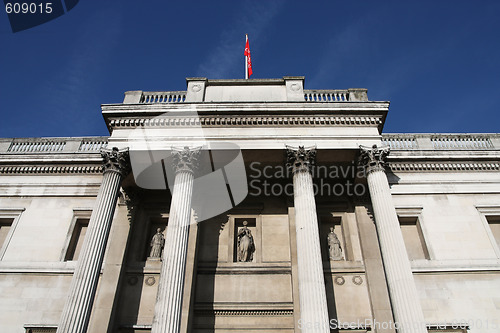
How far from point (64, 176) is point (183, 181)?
23.2ft

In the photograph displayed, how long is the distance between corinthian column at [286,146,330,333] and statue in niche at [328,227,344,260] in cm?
313

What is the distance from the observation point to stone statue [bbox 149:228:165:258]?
15000mm

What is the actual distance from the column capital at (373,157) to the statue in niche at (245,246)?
17.5 ft

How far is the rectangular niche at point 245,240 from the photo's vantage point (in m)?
→ 15.0

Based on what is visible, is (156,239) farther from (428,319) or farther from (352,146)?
(428,319)

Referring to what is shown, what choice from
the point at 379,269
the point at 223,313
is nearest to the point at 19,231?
the point at 223,313

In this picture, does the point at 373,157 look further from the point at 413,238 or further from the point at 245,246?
the point at 245,246

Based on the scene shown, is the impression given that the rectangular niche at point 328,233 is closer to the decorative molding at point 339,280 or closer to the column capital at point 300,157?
the decorative molding at point 339,280

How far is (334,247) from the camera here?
48.5 feet

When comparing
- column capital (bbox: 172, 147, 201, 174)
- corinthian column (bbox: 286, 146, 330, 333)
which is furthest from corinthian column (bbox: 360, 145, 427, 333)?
column capital (bbox: 172, 147, 201, 174)

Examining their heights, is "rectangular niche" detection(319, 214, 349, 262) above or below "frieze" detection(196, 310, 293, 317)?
above

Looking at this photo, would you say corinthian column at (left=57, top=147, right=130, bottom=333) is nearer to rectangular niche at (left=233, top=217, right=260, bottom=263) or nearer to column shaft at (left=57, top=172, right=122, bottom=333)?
column shaft at (left=57, top=172, right=122, bottom=333)

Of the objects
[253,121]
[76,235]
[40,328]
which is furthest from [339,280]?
[40,328]

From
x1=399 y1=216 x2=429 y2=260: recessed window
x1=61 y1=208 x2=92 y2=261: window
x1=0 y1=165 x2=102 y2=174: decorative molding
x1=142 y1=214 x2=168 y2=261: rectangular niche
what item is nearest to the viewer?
x1=399 y1=216 x2=429 y2=260: recessed window
